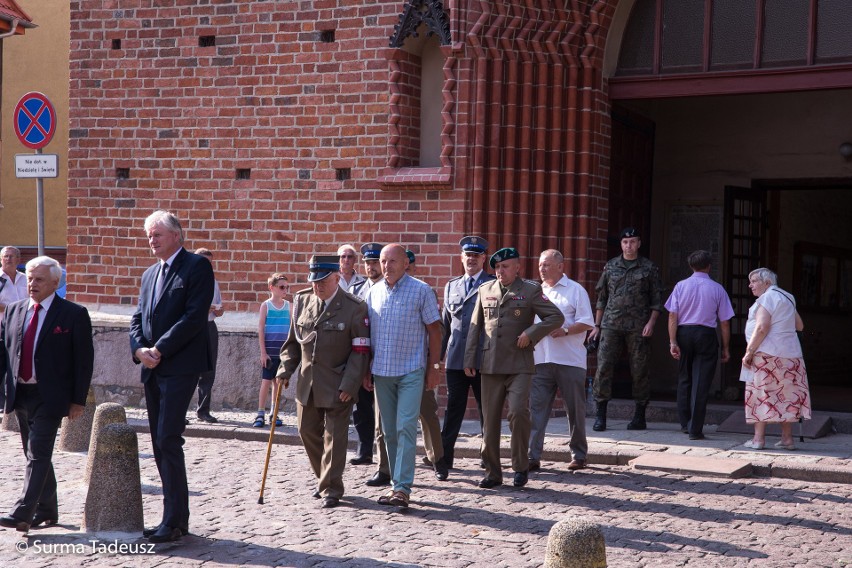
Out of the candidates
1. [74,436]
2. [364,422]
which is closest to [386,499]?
[364,422]

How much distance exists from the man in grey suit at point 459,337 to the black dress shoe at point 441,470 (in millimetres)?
83

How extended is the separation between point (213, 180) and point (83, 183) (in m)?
1.79

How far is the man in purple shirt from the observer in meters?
11.9

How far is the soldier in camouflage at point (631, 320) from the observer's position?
12.3 meters

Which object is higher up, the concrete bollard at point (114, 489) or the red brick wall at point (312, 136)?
the red brick wall at point (312, 136)

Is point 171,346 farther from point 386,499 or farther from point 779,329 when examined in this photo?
point 779,329

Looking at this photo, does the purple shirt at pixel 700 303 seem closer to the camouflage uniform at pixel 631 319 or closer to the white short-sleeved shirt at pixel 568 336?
the camouflage uniform at pixel 631 319

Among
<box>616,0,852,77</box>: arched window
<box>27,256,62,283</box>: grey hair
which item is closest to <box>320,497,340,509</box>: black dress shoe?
Result: <box>27,256,62,283</box>: grey hair

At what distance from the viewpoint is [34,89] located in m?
29.1

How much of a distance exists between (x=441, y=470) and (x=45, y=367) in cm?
343

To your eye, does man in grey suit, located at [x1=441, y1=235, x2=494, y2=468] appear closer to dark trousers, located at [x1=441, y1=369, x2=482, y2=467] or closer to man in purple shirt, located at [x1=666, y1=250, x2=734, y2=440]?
dark trousers, located at [x1=441, y1=369, x2=482, y2=467]

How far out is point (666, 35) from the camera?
13258 millimetres

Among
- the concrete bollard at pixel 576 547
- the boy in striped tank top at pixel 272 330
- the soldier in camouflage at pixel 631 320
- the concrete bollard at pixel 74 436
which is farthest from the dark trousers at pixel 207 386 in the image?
the concrete bollard at pixel 576 547

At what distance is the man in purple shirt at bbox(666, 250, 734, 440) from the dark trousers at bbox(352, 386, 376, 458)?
314cm
